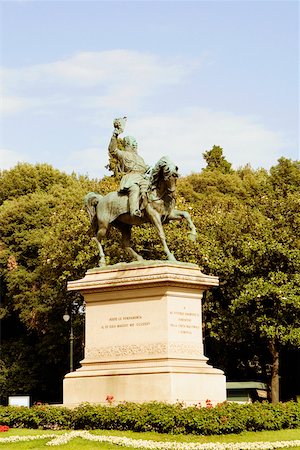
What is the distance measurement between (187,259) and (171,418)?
73.4ft

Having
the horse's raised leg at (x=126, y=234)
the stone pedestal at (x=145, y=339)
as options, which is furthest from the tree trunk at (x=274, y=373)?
the stone pedestal at (x=145, y=339)

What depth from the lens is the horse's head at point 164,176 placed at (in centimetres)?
2384

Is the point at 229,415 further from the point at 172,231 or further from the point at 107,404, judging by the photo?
the point at 172,231

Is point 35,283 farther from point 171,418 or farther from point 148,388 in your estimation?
point 171,418

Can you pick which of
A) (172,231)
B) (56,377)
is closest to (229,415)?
(172,231)

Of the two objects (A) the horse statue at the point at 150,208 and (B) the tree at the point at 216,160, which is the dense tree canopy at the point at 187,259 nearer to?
(B) the tree at the point at 216,160

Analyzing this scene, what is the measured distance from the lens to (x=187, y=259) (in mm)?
41719

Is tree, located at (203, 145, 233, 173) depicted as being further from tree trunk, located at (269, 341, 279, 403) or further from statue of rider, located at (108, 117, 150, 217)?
statue of rider, located at (108, 117, 150, 217)

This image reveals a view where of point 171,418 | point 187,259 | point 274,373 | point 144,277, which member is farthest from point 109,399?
point 274,373

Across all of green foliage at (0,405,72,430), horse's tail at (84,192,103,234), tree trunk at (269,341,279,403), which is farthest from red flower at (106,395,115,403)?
tree trunk at (269,341,279,403)

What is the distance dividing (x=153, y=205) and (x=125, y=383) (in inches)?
184

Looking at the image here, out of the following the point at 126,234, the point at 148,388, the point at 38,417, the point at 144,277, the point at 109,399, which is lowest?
the point at 38,417

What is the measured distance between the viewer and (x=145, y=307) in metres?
23.5

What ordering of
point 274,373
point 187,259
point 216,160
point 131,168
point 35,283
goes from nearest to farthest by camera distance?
point 131,168 < point 274,373 < point 187,259 < point 35,283 < point 216,160
